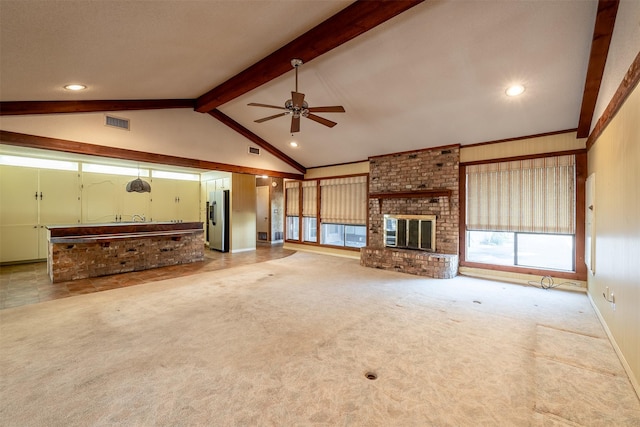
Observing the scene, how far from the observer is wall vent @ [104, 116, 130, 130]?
15.6 ft

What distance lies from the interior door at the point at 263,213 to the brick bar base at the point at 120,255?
398 centimetres

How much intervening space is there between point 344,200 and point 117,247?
5.39 m

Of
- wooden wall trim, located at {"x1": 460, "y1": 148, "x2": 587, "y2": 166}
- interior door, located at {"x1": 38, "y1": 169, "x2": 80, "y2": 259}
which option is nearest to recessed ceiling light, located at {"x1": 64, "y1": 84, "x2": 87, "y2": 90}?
interior door, located at {"x1": 38, "y1": 169, "x2": 80, "y2": 259}

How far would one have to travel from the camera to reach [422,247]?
6.08 metres

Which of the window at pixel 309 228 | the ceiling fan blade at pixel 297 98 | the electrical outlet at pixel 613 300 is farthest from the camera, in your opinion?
the window at pixel 309 228

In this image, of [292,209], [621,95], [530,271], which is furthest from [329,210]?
[621,95]

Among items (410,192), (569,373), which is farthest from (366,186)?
(569,373)

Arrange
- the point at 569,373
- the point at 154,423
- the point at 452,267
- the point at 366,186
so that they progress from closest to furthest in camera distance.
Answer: the point at 154,423 < the point at 569,373 < the point at 452,267 < the point at 366,186

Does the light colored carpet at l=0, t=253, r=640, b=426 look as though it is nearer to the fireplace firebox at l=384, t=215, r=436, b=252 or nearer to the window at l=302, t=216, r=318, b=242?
the fireplace firebox at l=384, t=215, r=436, b=252

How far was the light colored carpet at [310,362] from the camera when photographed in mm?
1847

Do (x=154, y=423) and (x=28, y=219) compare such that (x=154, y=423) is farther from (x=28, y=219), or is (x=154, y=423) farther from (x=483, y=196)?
(x=28, y=219)

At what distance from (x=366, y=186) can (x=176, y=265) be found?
5.03 meters

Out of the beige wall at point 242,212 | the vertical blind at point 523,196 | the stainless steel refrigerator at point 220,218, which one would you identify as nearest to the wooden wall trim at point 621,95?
the vertical blind at point 523,196

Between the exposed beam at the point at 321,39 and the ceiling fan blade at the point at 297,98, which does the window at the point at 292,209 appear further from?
the ceiling fan blade at the point at 297,98
